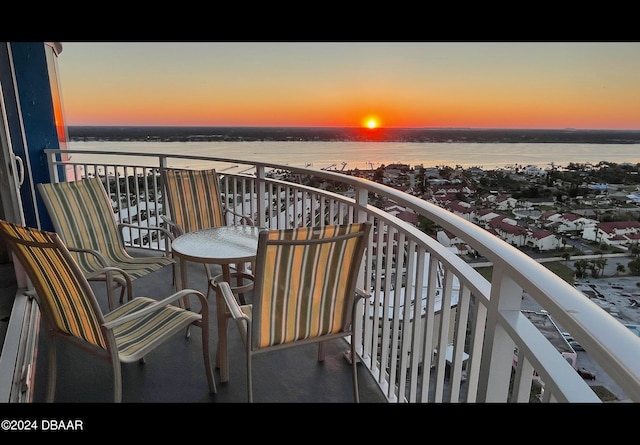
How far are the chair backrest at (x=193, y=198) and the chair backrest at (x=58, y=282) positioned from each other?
1933 millimetres

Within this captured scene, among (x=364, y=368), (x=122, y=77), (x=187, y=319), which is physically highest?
(x=122, y=77)

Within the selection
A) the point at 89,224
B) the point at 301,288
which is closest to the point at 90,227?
the point at 89,224

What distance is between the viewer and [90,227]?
11.7ft

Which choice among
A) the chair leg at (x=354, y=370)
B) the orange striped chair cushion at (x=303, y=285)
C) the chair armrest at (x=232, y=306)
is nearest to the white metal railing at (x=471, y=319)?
the chair leg at (x=354, y=370)

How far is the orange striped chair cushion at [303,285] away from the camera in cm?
203

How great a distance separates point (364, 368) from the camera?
286 cm

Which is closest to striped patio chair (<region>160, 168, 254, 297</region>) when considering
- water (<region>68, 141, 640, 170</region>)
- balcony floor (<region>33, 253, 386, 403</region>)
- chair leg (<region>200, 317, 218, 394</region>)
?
water (<region>68, 141, 640, 170</region>)

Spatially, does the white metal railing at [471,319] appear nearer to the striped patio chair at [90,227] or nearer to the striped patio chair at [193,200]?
the striped patio chair at [193,200]

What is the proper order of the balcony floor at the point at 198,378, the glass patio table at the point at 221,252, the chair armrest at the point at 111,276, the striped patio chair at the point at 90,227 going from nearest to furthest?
the balcony floor at the point at 198,378, the glass patio table at the point at 221,252, the chair armrest at the point at 111,276, the striped patio chair at the point at 90,227

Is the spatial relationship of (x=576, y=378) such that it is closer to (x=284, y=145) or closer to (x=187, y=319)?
(x=187, y=319)

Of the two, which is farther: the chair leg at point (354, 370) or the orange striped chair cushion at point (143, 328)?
the chair leg at point (354, 370)

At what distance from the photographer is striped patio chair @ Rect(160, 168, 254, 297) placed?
3969mm

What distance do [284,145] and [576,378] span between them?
5.70 meters

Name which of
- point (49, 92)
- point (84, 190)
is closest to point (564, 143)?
point (84, 190)
